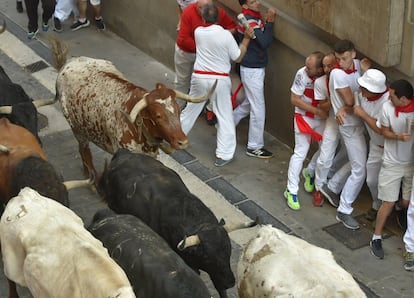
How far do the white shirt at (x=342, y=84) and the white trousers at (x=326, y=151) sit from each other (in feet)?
1.04

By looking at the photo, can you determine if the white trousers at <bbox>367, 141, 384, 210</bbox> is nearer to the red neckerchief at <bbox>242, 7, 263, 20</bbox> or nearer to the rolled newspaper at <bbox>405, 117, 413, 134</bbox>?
the rolled newspaper at <bbox>405, 117, 413, 134</bbox>

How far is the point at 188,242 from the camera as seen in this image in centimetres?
813

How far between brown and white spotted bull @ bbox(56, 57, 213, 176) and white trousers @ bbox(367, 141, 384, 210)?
75.6 inches

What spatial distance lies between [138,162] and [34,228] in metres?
2.01

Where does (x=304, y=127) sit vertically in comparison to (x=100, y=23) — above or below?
above

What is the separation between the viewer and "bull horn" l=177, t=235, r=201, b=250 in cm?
805

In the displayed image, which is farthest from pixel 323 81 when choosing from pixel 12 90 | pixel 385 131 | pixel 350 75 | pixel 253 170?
pixel 12 90

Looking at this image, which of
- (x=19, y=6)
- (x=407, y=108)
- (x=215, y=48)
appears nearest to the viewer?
(x=407, y=108)

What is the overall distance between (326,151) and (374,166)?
66 centimetres

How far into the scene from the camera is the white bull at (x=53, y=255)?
6777 mm

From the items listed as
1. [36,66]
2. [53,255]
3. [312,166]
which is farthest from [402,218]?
[36,66]

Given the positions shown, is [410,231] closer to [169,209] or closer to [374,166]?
[374,166]

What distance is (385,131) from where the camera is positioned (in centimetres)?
979

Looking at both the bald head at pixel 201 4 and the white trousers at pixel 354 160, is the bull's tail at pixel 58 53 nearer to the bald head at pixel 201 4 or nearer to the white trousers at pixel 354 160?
the bald head at pixel 201 4
